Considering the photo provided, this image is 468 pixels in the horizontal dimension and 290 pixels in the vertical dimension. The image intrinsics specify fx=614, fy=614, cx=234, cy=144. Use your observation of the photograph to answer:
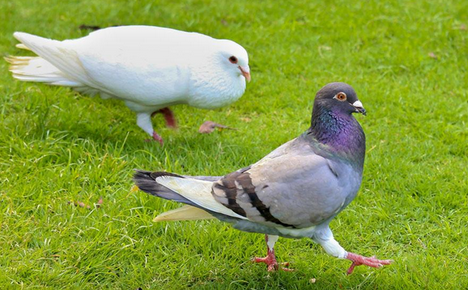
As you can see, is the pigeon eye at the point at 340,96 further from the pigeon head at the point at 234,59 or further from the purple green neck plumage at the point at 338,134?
the pigeon head at the point at 234,59

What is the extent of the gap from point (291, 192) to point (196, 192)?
511 mm

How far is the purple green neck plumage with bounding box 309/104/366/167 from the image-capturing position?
339 centimetres

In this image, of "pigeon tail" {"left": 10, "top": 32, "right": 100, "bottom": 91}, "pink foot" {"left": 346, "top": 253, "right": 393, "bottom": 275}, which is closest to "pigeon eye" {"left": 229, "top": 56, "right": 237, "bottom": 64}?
"pigeon tail" {"left": 10, "top": 32, "right": 100, "bottom": 91}

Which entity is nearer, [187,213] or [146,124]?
[187,213]

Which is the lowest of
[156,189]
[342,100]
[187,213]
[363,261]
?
[363,261]

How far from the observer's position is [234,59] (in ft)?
15.3

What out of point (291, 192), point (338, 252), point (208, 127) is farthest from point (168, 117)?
point (338, 252)

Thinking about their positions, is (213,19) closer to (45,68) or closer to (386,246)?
(45,68)

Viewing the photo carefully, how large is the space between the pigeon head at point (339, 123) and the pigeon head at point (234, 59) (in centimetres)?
123

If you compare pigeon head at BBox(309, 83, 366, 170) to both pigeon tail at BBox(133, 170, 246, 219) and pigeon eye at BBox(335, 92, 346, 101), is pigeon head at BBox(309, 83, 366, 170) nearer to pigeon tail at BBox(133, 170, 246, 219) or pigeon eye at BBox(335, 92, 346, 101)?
pigeon eye at BBox(335, 92, 346, 101)

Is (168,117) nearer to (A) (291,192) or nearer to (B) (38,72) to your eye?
(B) (38,72)

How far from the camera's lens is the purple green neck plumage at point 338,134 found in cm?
339

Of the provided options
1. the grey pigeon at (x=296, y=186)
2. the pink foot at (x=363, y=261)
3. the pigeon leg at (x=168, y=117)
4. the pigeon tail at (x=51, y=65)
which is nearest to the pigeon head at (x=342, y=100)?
the grey pigeon at (x=296, y=186)

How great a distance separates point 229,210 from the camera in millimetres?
3299
